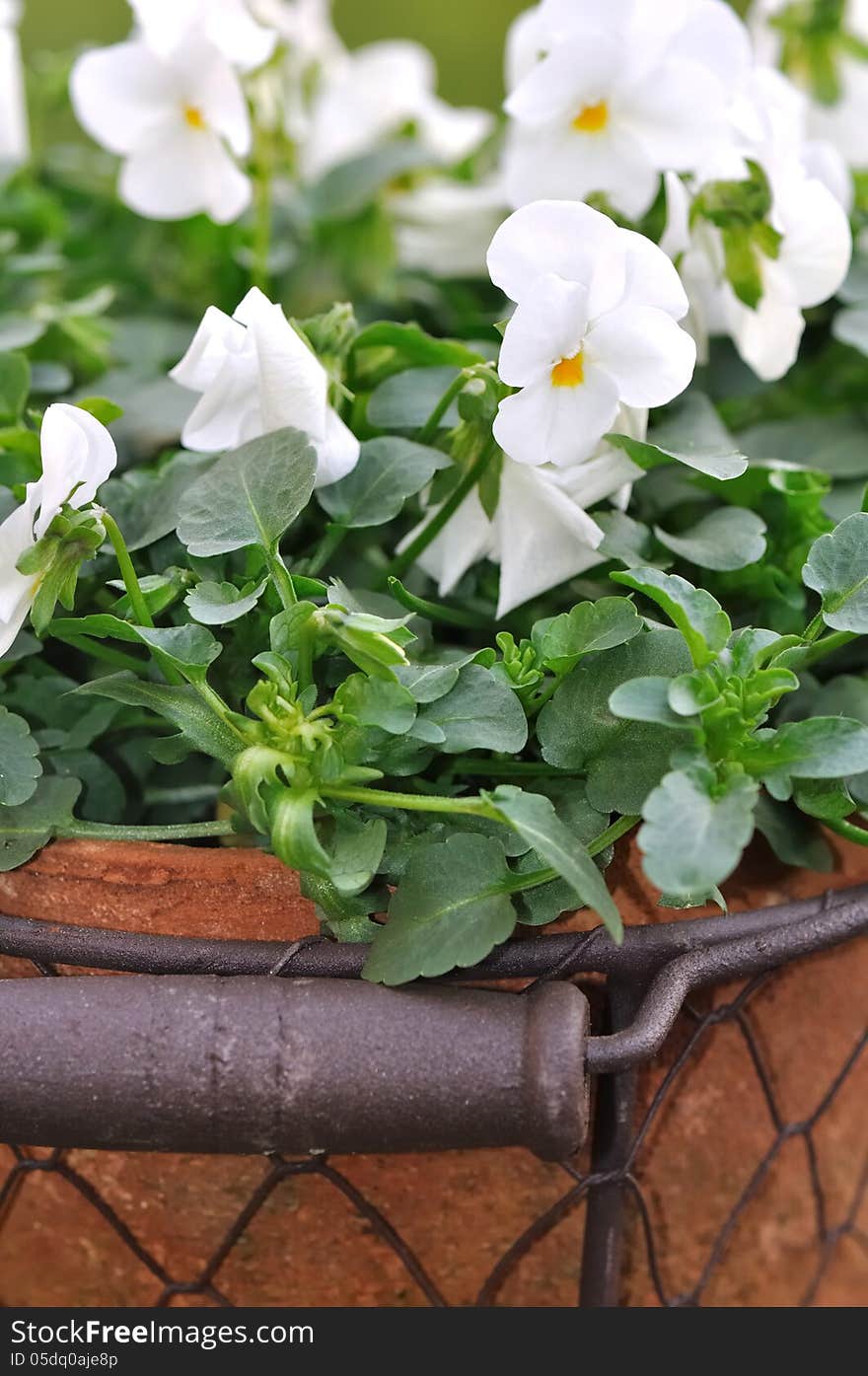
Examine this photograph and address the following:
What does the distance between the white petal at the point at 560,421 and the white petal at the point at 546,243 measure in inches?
1.1

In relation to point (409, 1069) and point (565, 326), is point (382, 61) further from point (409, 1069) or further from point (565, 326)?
point (409, 1069)

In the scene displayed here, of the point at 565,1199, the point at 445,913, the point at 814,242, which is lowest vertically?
the point at 565,1199

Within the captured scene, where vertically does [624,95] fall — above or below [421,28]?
above

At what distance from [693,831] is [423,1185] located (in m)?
0.16

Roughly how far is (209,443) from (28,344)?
0.65ft

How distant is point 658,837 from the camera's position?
0.99ft

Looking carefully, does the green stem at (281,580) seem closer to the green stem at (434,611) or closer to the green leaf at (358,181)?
the green stem at (434,611)

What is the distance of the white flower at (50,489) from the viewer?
0.35 meters

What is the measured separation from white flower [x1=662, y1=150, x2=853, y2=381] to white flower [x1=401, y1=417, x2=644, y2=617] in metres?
0.09

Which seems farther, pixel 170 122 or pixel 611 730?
pixel 170 122

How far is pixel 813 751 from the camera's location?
333 mm

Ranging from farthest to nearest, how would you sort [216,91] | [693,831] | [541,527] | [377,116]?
1. [377,116]
2. [216,91]
3. [541,527]
4. [693,831]

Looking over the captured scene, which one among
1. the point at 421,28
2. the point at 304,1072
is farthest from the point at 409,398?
the point at 421,28

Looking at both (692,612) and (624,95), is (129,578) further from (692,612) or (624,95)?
(624,95)
